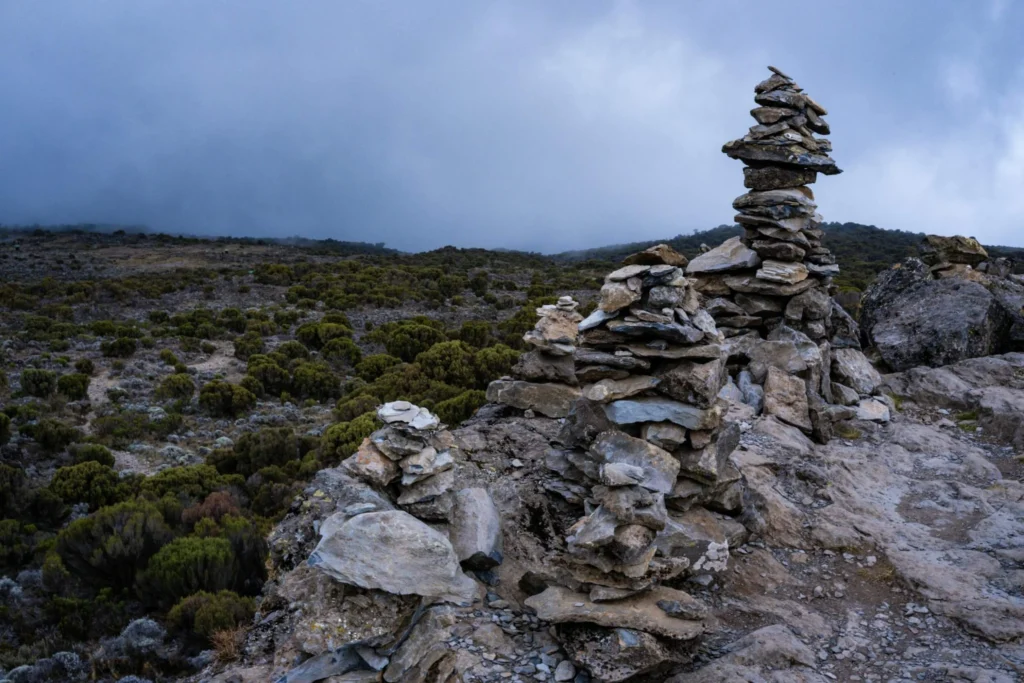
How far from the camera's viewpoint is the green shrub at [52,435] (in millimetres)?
13867

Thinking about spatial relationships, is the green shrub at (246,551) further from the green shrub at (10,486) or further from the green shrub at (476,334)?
the green shrub at (476,334)

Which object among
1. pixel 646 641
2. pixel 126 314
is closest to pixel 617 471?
pixel 646 641

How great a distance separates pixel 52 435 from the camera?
45.5 ft

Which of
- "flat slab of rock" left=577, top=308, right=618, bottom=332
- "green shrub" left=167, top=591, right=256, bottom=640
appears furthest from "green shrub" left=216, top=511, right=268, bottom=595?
"flat slab of rock" left=577, top=308, right=618, bottom=332

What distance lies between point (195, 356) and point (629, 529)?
66.4 ft

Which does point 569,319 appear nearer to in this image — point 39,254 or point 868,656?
point 868,656

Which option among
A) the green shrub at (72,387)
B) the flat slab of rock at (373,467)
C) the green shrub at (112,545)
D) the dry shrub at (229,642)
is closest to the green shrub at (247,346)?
the green shrub at (72,387)

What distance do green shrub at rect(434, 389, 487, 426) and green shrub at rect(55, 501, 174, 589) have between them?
509cm

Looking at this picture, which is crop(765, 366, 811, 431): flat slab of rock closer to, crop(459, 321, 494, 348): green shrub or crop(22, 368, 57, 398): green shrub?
crop(459, 321, 494, 348): green shrub

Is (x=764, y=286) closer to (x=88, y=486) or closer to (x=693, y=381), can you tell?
(x=693, y=381)

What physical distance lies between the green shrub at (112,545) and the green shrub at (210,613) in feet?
5.41

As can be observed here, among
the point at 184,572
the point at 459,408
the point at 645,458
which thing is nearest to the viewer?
the point at 645,458

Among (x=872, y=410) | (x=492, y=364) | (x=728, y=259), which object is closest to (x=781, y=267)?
(x=728, y=259)

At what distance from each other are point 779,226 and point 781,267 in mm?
699
